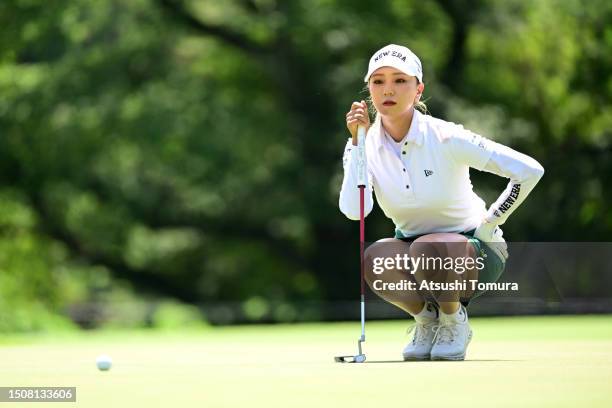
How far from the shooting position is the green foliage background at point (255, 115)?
1953cm

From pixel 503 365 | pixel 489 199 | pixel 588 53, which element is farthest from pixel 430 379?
pixel 588 53

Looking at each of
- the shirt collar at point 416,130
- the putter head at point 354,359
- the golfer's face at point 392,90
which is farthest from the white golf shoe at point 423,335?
the golfer's face at point 392,90

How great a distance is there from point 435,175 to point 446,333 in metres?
0.67

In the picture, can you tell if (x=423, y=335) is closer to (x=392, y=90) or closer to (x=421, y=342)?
(x=421, y=342)

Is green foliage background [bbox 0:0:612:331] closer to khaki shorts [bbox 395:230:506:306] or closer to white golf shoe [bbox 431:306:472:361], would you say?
khaki shorts [bbox 395:230:506:306]

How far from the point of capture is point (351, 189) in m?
5.50

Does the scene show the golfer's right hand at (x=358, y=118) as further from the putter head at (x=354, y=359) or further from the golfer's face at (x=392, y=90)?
the putter head at (x=354, y=359)

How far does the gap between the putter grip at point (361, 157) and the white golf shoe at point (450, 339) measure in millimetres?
663

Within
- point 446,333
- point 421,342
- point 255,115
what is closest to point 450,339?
point 446,333

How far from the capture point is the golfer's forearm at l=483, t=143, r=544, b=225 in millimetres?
5215

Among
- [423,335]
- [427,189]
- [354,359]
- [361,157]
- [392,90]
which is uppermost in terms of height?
[392,90]

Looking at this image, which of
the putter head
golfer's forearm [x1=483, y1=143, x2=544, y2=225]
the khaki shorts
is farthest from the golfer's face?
the putter head

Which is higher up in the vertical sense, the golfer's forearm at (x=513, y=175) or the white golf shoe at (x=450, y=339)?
the golfer's forearm at (x=513, y=175)

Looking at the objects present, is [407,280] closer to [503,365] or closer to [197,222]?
[503,365]
